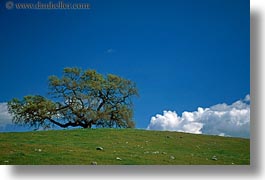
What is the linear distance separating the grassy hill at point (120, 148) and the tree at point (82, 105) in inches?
6.2

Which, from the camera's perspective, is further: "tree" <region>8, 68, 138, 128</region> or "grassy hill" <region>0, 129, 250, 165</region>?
"tree" <region>8, 68, 138, 128</region>

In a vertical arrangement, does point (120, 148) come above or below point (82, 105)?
below

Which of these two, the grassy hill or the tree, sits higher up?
the tree

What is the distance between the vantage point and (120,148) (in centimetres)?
948

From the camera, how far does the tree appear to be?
31.5ft

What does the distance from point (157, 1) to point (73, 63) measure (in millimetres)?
1333

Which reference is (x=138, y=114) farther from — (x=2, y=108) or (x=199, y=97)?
(x=2, y=108)

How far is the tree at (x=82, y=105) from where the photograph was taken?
9594 millimetres

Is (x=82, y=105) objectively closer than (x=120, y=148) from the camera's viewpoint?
No

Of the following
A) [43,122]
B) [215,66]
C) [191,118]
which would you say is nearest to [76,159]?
[43,122]

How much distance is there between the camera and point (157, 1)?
9.48 meters

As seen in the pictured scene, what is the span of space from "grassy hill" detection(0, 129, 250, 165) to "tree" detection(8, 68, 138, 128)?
157 millimetres

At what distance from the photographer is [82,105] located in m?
9.80

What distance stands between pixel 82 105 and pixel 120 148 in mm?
809
